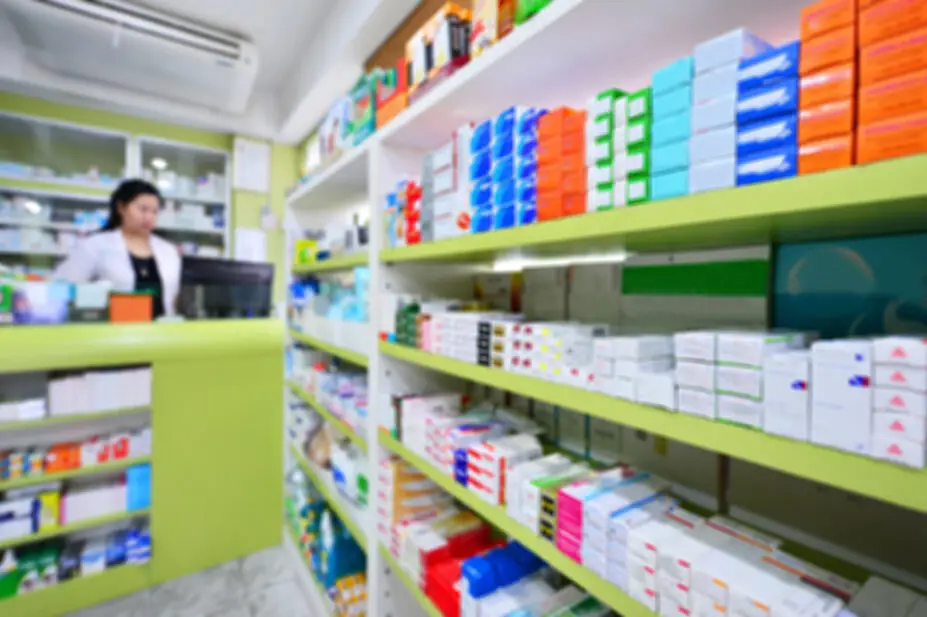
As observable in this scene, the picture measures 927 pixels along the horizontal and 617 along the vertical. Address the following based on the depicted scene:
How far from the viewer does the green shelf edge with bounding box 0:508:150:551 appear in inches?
91.7

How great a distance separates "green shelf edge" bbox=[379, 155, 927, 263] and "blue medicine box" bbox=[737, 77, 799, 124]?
0.10 meters

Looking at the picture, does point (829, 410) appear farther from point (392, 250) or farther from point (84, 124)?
point (84, 124)

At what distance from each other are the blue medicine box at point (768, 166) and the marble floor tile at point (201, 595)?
3039mm

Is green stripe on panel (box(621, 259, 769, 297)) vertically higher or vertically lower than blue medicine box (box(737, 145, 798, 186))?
lower

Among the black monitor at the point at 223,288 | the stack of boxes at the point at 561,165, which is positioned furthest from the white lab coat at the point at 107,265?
the stack of boxes at the point at 561,165

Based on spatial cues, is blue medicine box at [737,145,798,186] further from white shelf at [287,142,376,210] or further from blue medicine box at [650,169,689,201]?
white shelf at [287,142,376,210]

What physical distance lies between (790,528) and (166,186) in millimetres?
5458

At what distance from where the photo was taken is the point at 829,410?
0.58 metres

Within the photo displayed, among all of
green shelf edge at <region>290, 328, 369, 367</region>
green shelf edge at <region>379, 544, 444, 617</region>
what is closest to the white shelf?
green shelf edge at <region>290, 328, 369, 367</region>

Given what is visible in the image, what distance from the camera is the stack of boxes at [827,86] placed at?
0.56m

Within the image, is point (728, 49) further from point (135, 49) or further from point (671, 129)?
point (135, 49)

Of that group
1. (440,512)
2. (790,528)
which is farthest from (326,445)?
(790,528)

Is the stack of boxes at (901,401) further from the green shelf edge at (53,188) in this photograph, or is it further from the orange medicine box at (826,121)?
the green shelf edge at (53,188)

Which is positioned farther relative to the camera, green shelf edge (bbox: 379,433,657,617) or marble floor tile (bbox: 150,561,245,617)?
marble floor tile (bbox: 150,561,245,617)
